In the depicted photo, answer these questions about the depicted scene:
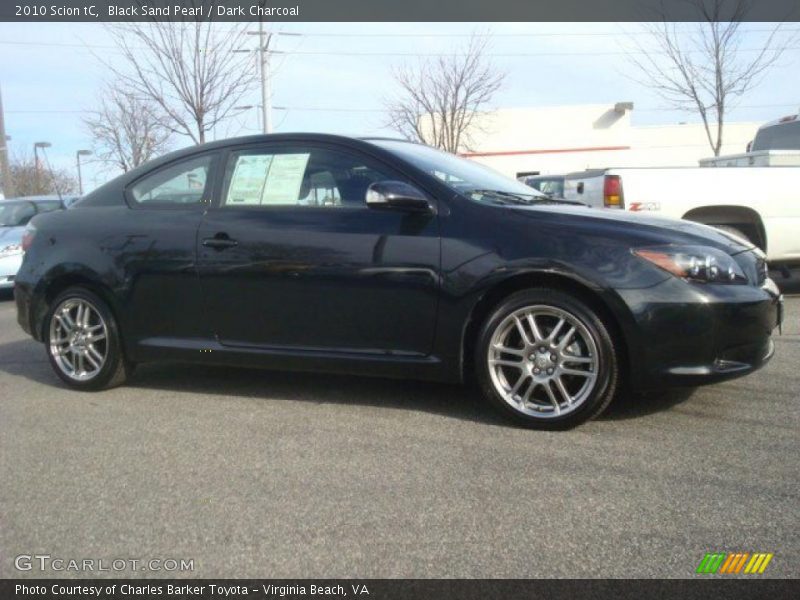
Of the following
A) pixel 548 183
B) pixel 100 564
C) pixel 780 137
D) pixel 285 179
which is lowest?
pixel 100 564

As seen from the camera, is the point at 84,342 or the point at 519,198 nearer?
the point at 519,198

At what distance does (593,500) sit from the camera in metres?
3.12

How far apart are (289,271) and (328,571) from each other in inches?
83.7

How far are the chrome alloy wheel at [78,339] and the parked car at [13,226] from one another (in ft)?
16.6

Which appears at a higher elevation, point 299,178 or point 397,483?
point 299,178

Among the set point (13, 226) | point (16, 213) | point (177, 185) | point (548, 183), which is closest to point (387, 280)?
point (177, 185)

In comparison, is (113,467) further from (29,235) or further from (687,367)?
(687,367)

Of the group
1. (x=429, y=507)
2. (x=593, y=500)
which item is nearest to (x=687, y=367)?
(x=593, y=500)

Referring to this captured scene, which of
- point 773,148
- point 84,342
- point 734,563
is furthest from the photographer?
point 773,148

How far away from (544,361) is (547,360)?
0.06 ft

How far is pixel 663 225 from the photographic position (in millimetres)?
4012

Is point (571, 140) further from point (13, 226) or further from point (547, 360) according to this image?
point (547, 360)

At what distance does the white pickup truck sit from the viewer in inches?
317

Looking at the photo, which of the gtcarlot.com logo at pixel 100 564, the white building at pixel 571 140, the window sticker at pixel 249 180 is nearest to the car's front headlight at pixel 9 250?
the window sticker at pixel 249 180
